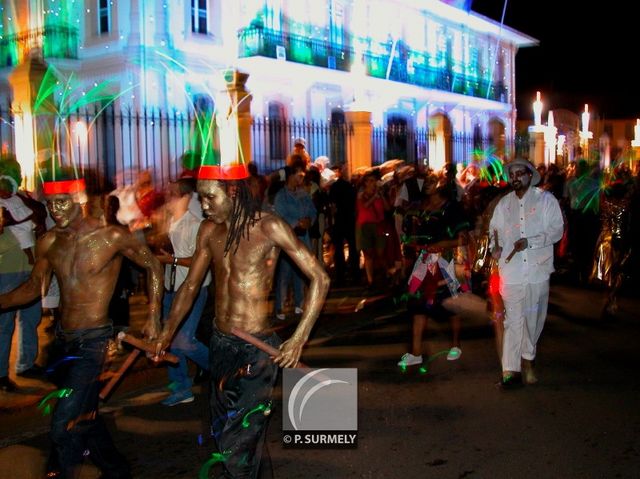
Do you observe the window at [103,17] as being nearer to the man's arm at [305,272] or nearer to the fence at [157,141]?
the fence at [157,141]

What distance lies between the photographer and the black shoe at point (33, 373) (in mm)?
7762

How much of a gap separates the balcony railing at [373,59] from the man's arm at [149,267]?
1959 centimetres

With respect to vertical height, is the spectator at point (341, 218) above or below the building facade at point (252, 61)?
below

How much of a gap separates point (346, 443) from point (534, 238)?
8.18 ft

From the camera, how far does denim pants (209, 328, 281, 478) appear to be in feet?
13.5

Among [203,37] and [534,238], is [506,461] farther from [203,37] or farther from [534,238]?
[203,37]

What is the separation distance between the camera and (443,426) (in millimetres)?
6090

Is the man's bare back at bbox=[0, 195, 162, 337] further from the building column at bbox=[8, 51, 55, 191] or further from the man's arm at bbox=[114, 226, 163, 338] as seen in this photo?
the building column at bbox=[8, 51, 55, 191]

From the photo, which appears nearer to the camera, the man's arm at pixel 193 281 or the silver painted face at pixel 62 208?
the man's arm at pixel 193 281

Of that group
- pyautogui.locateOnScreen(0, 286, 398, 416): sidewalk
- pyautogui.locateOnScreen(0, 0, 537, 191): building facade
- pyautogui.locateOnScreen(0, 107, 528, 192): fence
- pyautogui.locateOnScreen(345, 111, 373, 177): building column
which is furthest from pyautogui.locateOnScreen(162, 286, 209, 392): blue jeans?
pyautogui.locateOnScreen(345, 111, 373, 177): building column

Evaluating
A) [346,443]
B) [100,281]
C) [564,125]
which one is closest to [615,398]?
[346,443]

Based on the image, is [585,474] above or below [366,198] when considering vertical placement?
below

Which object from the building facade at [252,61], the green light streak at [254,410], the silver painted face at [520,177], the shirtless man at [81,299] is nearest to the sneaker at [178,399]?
the shirtless man at [81,299]

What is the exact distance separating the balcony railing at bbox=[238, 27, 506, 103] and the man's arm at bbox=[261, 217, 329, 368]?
20.2 metres
